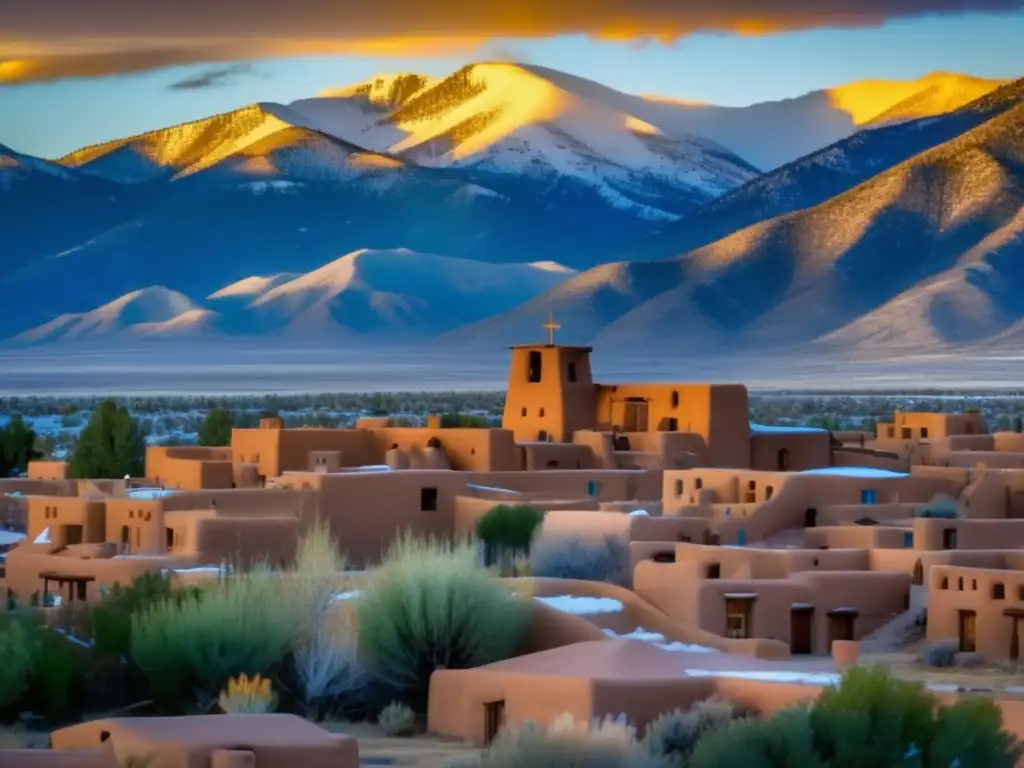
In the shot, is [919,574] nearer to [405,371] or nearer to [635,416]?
[635,416]

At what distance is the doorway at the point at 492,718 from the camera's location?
33.4m

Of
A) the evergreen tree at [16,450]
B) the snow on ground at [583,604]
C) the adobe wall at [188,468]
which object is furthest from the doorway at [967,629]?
the evergreen tree at [16,450]

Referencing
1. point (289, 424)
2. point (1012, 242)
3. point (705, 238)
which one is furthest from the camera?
point (705, 238)

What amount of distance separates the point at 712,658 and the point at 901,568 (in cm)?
848

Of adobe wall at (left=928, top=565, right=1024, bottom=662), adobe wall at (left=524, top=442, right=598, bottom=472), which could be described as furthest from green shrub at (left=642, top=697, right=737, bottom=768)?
adobe wall at (left=524, top=442, right=598, bottom=472)

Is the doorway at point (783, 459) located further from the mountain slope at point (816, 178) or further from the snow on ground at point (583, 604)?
the mountain slope at point (816, 178)

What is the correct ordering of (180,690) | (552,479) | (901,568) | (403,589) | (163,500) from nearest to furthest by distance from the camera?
(180,690) → (403,589) → (901,568) → (163,500) → (552,479)

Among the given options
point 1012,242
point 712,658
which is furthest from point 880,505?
point 1012,242

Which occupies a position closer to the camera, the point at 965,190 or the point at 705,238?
the point at 965,190

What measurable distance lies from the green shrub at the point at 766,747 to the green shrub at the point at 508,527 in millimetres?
20128

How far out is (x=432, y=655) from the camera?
37125 mm

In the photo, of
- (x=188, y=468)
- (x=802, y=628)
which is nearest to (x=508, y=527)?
(x=802, y=628)

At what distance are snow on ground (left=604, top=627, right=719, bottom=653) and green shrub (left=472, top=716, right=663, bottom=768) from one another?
8.10 m

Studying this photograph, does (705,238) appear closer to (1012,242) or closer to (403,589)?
(1012,242)
